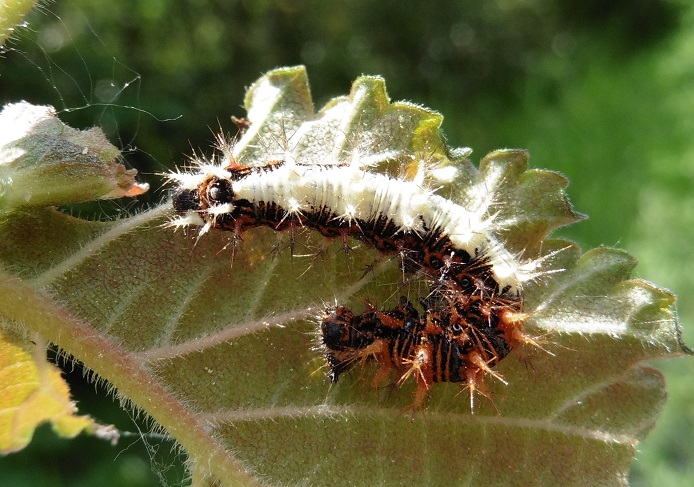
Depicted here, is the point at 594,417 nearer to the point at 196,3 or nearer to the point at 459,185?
the point at 459,185

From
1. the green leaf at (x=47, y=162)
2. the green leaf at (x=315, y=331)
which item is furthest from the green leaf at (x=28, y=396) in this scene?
the green leaf at (x=47, y=162)

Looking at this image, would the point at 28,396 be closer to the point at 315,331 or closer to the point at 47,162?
the point at 47,162

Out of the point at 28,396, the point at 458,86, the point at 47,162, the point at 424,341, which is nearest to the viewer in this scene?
the point at 47,162

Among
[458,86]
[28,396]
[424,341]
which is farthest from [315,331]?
[458,86]

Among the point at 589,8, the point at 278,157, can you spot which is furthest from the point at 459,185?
the point at 589,8

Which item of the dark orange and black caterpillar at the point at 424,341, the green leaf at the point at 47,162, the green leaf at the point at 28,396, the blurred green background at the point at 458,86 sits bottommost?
the blurred green background at the point at 458,86

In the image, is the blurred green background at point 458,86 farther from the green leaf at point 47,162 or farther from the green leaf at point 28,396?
the green leaf at point 47,162

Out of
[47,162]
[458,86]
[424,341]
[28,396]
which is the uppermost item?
[47,162]
